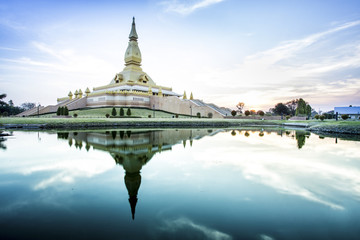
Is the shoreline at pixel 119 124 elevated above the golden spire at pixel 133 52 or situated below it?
below

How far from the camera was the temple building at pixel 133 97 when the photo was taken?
43688 millimetres

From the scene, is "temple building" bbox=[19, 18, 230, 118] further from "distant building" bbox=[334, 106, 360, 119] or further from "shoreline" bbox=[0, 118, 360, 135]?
"distant building" bbox=[334, 106, 360, 119]

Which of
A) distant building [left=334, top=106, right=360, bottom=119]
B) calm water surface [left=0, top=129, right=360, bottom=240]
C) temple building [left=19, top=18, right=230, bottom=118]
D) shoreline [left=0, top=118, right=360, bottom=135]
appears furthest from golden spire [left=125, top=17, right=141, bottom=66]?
distant building [left=334, top=106, right=360, bottom=119]

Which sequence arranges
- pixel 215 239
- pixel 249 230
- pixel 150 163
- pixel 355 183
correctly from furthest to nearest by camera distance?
pixel 150 163 < pixel 355 183 < pixel 249 230 < pixel 215 239

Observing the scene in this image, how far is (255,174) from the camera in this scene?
21.0 feet

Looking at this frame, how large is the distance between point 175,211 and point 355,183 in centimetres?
488

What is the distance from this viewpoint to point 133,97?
4425 cm

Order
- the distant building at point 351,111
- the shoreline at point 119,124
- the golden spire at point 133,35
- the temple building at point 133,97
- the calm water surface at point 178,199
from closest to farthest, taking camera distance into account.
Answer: the calm water surface at point 178,199
the shoreline at point 119,124
the temple building at point 133,97
the golden spire at point 133,35
the distant building at point 351,111

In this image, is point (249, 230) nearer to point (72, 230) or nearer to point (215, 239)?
point (215, 239)

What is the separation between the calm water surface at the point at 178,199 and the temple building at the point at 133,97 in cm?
3487

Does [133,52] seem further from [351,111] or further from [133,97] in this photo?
[351,111]

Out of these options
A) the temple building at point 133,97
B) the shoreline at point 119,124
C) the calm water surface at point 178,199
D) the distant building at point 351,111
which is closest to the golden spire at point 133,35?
the temple building at point 133,97

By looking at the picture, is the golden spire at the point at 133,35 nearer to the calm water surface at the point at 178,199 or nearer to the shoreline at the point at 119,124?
the shoreline at the point at 119,124

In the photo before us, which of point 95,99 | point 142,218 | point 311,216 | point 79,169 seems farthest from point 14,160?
point 95,99
